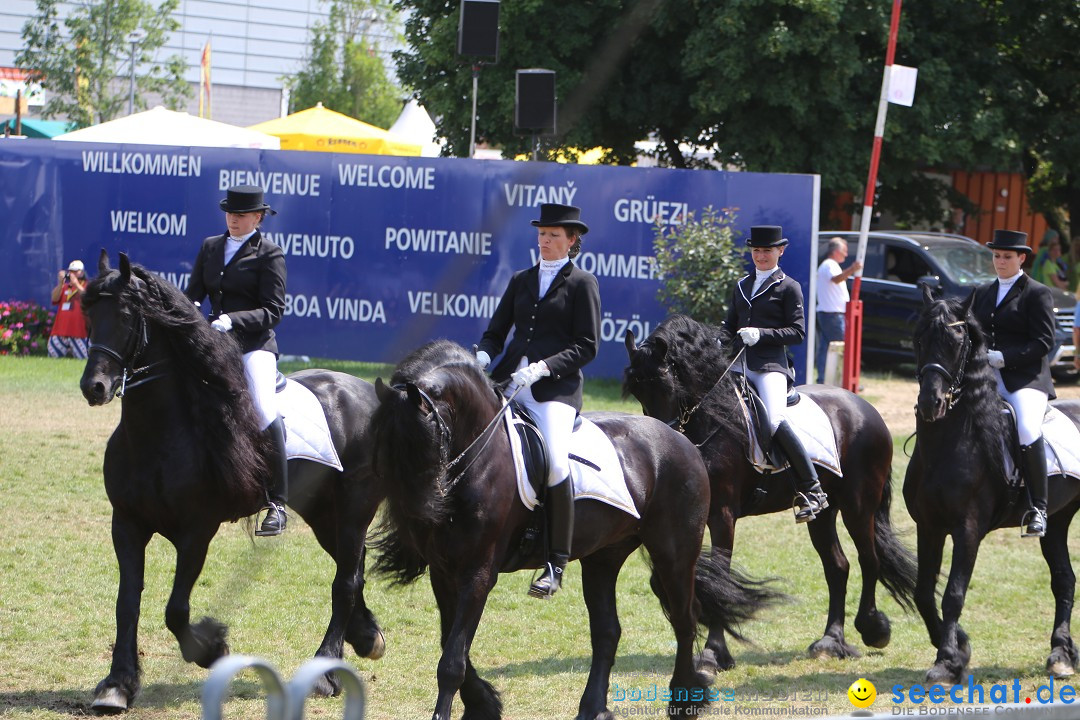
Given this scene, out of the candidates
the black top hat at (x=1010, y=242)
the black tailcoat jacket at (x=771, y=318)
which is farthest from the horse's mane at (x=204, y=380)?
the black top hat at (x=1010, y=242)

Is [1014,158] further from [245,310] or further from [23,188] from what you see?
[245,310]

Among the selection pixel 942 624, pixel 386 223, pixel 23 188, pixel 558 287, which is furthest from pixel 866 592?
pixel 23 188

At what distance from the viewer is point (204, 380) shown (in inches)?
256

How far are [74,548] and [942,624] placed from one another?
237 inches

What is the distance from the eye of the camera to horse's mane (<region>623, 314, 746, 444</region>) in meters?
7.68

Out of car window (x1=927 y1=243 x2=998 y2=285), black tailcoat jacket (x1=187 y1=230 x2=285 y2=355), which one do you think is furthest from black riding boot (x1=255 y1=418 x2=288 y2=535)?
car window (x1=927 y1=243 x2=998 y2=285)

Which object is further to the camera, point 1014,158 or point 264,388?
point 1014,158

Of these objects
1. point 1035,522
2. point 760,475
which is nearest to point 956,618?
point 1035,522

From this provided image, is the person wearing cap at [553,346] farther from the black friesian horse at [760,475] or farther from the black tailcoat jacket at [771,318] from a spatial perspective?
the black tailcoat jacket at [771,318]

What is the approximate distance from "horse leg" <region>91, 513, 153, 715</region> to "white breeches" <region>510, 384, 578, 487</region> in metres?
2.05

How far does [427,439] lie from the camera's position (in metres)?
5.34

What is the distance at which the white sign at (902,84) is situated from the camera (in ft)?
52.5

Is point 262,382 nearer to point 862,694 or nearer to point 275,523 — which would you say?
point 275,523

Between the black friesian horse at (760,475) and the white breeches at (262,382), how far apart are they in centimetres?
206
